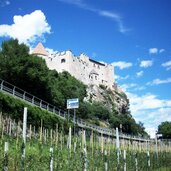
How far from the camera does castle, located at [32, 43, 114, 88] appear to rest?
98625mm

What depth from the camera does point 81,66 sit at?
4154 inches

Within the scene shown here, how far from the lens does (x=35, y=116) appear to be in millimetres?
28859

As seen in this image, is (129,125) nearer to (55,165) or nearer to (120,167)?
(120,167)

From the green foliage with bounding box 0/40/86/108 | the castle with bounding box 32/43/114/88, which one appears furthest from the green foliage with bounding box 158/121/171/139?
the green foliage with bounding box 0/40/86/108

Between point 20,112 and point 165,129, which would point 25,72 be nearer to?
point 20,112

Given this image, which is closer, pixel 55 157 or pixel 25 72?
pixel 55 157

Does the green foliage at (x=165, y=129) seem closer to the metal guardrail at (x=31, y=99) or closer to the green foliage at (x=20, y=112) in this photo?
the metal guardrail at (x=31, y=99)

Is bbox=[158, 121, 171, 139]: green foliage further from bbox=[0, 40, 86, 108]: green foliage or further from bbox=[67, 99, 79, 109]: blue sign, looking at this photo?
bbox=[67, 99, 79, 109]: blue sign

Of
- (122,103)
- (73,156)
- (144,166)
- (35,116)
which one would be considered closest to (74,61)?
(122,103)

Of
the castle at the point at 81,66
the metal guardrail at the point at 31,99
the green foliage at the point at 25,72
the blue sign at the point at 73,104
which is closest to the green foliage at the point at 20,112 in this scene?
the metal guardrail at the point at 31,99

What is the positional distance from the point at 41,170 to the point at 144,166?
1184cm


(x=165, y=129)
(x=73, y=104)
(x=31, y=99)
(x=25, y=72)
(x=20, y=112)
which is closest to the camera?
(x=73, y=104)

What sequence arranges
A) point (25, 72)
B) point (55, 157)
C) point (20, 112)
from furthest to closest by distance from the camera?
point (25, 72), point (20, 112), point (55, 157)

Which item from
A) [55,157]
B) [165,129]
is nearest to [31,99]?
[55,157]
